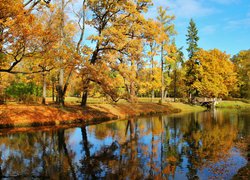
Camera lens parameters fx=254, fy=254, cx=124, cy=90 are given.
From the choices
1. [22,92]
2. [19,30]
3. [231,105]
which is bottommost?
[231,105]

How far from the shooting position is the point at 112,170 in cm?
1075

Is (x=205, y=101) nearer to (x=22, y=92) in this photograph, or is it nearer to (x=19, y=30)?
(x=22, y=92)

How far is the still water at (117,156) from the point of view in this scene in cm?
1037

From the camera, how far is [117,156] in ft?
43.1

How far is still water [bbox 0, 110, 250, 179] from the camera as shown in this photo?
10.4 m

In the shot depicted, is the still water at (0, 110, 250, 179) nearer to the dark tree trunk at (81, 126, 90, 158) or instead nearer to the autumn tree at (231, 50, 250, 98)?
the dark tree trunk at (81, 126, 90, 158)

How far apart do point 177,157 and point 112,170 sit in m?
4.04

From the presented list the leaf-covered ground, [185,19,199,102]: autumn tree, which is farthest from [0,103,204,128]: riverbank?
[185,19,199,102]: autumn tree

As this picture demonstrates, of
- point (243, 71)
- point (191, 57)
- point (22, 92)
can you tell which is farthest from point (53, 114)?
point (243, 71)

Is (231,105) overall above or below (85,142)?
above

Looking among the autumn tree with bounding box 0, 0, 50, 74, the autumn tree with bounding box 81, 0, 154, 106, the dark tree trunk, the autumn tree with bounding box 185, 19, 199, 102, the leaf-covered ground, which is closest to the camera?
the dark tree trunk

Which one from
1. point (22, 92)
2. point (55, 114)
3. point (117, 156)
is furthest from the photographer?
point (22, 92)

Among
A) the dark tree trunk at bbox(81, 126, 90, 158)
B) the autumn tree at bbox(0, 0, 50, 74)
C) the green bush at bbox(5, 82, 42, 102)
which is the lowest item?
the dark tree trunk at bbox(81, 126, 90, 158)

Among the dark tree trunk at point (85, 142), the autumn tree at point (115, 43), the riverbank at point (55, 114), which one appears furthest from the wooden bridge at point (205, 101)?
the dark tree trunk at point (85, 142)
